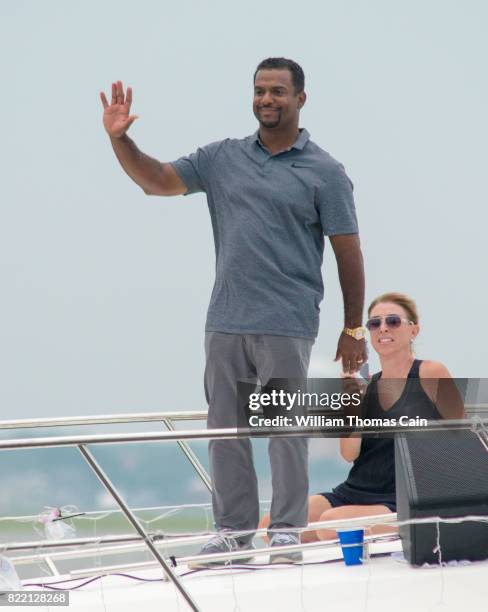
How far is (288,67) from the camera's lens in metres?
2.47

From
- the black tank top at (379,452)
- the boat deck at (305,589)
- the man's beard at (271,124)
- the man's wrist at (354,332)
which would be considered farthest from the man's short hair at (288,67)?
the boat deck at (305,589)

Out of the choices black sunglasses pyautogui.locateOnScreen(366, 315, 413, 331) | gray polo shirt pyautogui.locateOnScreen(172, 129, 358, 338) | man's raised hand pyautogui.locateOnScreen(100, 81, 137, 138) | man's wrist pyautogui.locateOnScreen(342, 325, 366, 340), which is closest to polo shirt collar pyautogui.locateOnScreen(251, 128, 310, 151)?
gray polo shirt pyautogui.locateOnScreen(172, 129, 358, 338)

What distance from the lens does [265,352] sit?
2373 millimetres

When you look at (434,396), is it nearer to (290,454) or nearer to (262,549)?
(290,454)

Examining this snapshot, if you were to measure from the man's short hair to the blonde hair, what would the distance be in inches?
26.0

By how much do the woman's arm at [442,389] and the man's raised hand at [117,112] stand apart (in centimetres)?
95

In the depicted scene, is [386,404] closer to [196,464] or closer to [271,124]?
[196,464]

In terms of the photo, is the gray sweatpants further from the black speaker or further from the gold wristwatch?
the black speaker

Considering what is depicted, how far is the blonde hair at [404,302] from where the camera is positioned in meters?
2.83

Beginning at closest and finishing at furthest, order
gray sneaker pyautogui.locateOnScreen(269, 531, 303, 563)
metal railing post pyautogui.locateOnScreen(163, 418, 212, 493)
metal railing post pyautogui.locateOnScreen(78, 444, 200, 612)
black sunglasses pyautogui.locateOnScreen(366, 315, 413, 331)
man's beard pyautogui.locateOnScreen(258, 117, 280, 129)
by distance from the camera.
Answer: metal railing post pyautogui.locateOnScreen(78, 444, 200, 612), gray sneaker pyautogui.locateOnScreen(269, 531, 303, 563), man's beard pyautogui.locateOnScreen(258, 117, 280, 129), black sunglasses pyautogui.locateOnScreen(366, 315, 413, 331), metal railing post pyautogui.locateOnScreen(163, 418, 212, 493)

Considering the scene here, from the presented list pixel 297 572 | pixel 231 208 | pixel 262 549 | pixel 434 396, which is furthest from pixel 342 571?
pixel 231 208

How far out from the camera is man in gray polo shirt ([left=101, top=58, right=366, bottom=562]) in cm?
237

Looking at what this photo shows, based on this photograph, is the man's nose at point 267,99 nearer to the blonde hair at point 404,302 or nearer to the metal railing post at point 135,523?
the blonde hair at point 404,302

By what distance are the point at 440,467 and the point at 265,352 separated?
510 mm
